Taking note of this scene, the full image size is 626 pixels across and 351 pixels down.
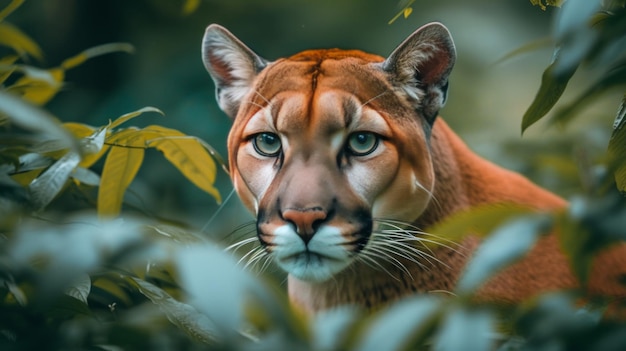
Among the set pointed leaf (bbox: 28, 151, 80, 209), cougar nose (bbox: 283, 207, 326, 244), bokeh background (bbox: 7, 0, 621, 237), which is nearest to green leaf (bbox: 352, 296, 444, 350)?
pointed leaf (bbox: 28, 151, 80, 209)

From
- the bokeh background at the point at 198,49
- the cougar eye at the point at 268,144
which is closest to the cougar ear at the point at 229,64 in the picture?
the cougar eye at the point at 268,144

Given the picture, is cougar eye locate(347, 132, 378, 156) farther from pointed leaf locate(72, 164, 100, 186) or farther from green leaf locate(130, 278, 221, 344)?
green leaf locate(130, 278, 221, 344)

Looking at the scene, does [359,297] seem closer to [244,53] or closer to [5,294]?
[244,53]

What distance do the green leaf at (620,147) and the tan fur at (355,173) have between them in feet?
1.88

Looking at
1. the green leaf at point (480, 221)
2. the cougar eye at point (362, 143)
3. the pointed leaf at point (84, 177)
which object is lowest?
the pointed leaf at point (84, 177)

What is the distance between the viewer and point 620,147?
1760 millimetres

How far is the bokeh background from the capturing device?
5.88 metres

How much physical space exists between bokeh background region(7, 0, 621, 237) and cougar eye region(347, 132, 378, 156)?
280cm

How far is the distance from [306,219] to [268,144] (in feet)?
1.12

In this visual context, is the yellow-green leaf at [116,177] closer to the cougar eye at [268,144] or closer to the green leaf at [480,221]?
the cougar eye at [268,144]

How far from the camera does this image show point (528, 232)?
1120 mm

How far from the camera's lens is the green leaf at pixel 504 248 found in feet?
3.56

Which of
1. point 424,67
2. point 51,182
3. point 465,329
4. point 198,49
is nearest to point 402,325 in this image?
point 465,329

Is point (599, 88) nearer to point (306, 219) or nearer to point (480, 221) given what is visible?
point (480, 221)
